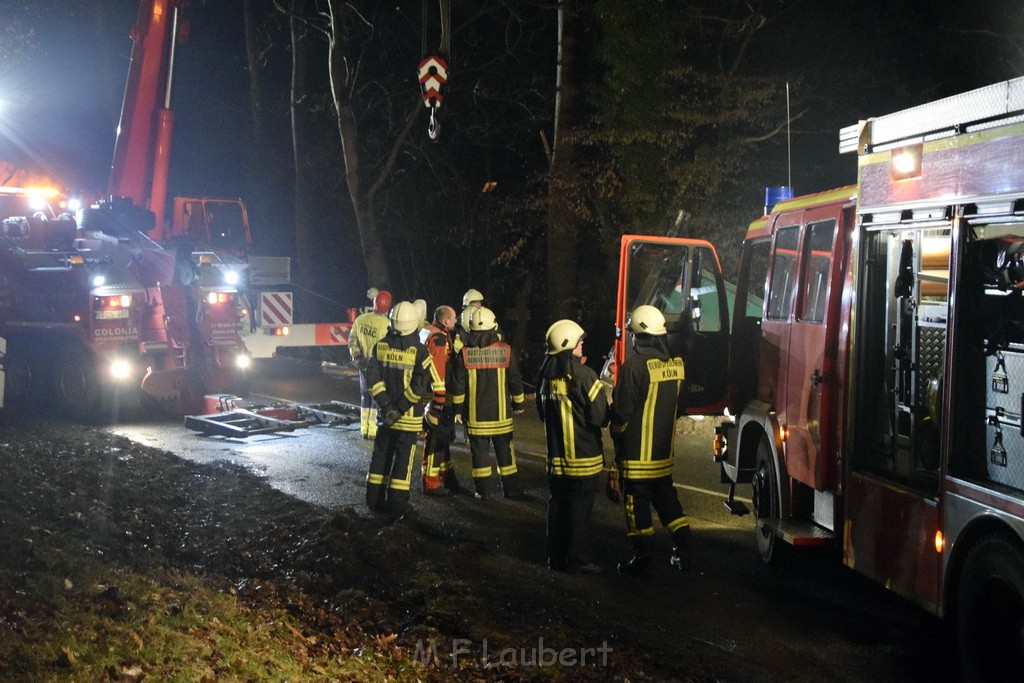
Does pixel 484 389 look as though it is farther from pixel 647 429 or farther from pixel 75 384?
pixel 75 384

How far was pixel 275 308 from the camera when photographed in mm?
15039

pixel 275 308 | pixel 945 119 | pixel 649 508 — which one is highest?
pixel 945 119

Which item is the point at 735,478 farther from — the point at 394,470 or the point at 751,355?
the point at 394,470

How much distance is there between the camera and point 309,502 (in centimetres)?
895

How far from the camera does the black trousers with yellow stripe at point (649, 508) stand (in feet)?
22.3

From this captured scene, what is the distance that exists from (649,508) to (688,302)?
6.94 ft

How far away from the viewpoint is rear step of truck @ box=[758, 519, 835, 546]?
625cm

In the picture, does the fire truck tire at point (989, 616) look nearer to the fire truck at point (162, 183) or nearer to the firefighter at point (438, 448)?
the firefighter at point (438, 448)

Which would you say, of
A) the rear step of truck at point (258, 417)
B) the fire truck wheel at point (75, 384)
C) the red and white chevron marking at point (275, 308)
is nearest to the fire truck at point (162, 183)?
the red and white chevron marking at point (275, 308)

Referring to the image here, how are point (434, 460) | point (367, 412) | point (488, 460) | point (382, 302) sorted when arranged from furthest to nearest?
1. point (382, 302)
2. point (367, 412)
3. point (434, 460)
4. point (488, 460)

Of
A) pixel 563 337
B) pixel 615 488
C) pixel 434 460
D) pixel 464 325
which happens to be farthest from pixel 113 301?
pixel 563 337

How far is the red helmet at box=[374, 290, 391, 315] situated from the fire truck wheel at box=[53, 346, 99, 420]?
3990 millimetres

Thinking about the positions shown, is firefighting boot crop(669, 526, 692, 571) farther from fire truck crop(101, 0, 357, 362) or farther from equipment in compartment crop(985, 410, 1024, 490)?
fire truck crop(101, 0, 357, 362)

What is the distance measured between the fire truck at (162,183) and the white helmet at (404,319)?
19.5 ft
